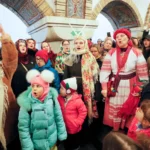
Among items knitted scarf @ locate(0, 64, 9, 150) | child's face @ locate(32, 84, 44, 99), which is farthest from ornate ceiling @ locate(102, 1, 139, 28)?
knitted scarf @ locate(0, 64, 9, 150)

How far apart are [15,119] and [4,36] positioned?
0.81 meters

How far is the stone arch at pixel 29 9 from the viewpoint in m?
5.07

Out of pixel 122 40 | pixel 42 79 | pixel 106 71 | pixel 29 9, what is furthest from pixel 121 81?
pixel 29 9

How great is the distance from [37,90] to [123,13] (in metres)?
6.72

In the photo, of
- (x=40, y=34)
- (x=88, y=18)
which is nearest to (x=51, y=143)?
(x=40, y=34)

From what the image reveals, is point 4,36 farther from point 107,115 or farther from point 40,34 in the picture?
point 40,34

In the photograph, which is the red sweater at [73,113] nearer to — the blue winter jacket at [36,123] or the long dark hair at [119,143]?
the blue winter jacket at [36,123]

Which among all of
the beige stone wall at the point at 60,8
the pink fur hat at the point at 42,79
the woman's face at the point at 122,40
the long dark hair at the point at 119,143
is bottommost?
the long dark hair at the point at 119,143

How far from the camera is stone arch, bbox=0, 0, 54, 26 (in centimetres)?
507

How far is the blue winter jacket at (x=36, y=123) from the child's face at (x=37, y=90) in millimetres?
41

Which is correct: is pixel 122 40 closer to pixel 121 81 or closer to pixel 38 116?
pixel 121 81

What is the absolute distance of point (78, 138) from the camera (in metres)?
2.36

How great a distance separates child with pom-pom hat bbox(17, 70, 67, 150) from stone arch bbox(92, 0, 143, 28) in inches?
198

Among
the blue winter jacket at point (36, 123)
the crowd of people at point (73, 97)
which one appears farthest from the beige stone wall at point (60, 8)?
the blue winter jacket at point (36, 123)
